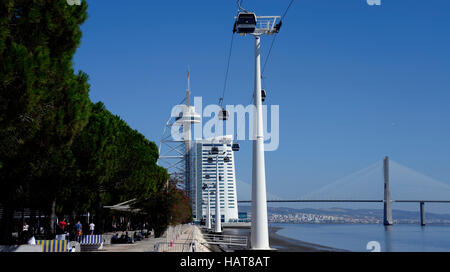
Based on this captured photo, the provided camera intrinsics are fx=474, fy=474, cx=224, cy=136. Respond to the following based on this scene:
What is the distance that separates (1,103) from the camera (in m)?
17.8

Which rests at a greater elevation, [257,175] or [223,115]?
[223,115]

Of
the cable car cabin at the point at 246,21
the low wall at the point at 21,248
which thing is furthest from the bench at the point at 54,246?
the cable car cabin at the point at 246,21

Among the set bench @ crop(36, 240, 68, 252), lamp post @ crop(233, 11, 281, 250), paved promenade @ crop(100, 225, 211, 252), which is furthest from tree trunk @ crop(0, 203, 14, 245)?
lamp post @ crop(233, 11, 281, 250)

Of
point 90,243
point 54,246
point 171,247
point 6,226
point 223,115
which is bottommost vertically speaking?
point 90,243

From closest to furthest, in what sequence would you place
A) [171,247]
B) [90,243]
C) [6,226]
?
[171,247]
[6,226]
[90,243]

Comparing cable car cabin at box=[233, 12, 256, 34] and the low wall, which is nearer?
cable car cabin at box=[233, 12, 256, 34]

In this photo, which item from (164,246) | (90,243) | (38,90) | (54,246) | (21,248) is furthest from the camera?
(90,243)

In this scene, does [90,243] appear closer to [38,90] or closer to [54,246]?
[54,246]

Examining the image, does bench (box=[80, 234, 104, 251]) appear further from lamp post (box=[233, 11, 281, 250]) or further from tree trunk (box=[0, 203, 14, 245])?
lamp post (box=[233, 11, 281, 250])

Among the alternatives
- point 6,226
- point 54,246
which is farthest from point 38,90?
point 6,226
